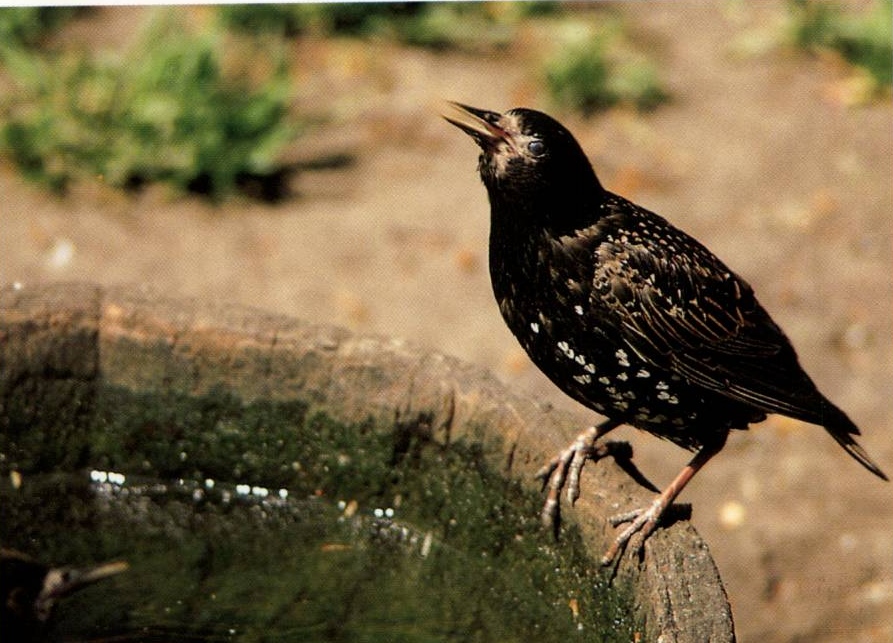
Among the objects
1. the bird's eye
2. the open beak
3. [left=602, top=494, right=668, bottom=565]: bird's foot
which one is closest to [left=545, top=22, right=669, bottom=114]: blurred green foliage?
the bird's eye

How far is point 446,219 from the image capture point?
22.9ft

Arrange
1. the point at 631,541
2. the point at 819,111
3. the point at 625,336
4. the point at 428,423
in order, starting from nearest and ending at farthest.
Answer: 1. the point at 631,541
2. the point at 625,336
3. the point at 428,423
4. the point at 819,111

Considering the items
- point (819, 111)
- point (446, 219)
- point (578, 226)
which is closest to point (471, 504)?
point (578, 226)

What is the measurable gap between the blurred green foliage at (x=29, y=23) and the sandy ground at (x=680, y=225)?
0.16 metres

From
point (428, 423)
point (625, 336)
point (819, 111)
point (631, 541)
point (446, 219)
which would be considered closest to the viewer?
point (631, 541)

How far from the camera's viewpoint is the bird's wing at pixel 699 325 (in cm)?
347

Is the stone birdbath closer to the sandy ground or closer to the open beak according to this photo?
the open beak

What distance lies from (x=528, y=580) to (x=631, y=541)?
53 centimetres

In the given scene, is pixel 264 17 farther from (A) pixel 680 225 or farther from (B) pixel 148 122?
(A) pixel 680 225

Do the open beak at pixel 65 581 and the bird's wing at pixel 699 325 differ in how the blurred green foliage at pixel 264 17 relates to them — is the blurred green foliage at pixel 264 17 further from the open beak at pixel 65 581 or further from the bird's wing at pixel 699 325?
the open beak at pixel 65 581

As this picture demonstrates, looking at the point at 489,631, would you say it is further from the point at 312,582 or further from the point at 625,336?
the point at 625,336

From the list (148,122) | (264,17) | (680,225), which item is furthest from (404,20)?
(680,225)

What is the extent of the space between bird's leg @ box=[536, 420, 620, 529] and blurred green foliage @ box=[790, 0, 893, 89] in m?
4.89

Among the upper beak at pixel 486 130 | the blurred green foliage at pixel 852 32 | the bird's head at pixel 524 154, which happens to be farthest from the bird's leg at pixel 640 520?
the blurred green foliage at pixel 852 32
